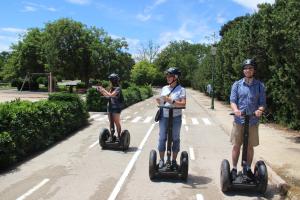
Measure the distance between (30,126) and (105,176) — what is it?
10.4ft

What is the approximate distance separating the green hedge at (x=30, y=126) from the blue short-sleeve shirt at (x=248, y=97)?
494 cm

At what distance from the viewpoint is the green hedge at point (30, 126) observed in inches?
423

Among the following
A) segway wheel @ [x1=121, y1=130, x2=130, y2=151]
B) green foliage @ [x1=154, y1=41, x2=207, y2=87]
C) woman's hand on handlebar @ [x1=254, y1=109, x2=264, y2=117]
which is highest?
green foliage @ [x1=154, y1=41, x2=207, y2=87]

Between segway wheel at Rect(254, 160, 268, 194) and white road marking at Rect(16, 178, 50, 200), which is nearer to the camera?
white road marking at Rect(16, 178, 50, 200)

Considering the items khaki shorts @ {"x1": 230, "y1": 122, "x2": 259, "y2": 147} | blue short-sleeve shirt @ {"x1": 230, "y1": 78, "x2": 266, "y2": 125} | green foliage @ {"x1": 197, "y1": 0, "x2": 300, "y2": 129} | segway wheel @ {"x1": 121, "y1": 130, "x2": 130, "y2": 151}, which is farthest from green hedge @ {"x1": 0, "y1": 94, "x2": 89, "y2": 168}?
green foliage @ {"x1": 197, "y1": 0, "x2": 300, "y2": 129}

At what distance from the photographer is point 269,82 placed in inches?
893

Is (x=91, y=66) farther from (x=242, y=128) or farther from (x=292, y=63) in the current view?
(x=242, y=128)

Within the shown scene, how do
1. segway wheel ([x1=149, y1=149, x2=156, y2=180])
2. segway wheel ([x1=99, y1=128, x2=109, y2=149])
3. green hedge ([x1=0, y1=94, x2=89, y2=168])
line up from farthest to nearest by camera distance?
segway wheel ([x1=99, y1=128, x2=109, y2=149]) → green hedge ([x1=0, y1=94, x2=89, y2=168]) → segway wheel ([x1=149, y1=149, x2=156, y2=180])

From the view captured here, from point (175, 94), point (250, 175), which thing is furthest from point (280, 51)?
point (250, 175)

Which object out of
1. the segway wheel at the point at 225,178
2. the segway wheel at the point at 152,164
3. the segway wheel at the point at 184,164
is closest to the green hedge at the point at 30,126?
the segway wheel at the point at 152,164

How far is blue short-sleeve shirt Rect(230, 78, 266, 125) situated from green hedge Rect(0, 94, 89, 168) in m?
4.94

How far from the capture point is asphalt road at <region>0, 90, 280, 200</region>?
28.0 feet

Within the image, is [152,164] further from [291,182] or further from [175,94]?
[291,182]

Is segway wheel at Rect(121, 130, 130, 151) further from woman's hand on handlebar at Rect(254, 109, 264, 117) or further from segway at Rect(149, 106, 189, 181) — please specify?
woman's hand on handlebar at Rect(254, 109, 264, 117)
